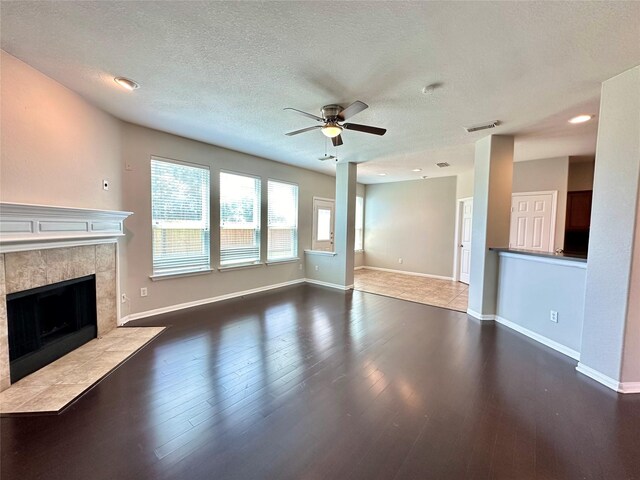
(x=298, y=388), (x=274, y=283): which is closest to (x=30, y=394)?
(x=298, y=388)

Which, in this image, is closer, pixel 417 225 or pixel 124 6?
pixel 124 6

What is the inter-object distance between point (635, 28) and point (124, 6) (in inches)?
129

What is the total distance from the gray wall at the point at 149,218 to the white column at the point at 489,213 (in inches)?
147

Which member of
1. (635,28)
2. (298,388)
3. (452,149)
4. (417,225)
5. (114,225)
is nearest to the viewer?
(635,28)

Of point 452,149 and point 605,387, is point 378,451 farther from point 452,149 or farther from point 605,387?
point 452,149

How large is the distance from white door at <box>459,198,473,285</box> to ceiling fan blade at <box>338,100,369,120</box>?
493 centimetres

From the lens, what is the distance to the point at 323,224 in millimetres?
6824

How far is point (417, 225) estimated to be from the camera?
7359 millimetres

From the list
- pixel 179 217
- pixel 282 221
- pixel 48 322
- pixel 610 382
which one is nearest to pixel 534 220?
pixel 610 382

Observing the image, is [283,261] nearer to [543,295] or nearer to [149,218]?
[149,218]

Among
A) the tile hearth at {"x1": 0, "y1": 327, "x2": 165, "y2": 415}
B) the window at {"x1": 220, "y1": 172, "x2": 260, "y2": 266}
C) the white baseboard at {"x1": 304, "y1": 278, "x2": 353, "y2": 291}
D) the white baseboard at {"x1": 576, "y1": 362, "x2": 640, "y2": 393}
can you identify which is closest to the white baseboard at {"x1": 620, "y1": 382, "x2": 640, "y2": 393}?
the white baseboard at {"x1": 576, "y1": 362, "x2": 640, "y2": 393}

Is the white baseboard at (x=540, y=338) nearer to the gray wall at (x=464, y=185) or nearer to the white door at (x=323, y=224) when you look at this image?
the gray wall at (x=464, y=185)

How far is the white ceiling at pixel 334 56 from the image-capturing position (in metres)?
1.62

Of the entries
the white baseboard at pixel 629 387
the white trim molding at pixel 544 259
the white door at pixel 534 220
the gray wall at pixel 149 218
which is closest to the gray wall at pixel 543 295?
the white trim molding at pixel 544 259
